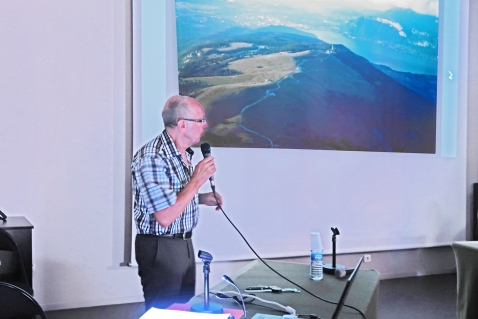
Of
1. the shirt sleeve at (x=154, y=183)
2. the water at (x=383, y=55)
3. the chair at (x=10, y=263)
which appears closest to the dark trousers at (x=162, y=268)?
the shirt sleeve at (x=154, y=183)

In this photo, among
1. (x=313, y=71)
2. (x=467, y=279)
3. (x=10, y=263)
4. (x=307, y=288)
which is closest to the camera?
(x=307, y=288)

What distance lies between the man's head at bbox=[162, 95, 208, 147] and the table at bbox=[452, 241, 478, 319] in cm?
197

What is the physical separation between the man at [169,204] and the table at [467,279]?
184 cm

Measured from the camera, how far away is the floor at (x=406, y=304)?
11.4 feet

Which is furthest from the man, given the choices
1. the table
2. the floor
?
the table

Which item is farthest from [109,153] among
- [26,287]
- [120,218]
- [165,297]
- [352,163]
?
[352,163]

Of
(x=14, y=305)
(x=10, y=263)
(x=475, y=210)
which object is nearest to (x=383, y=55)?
(x=475, y=210)

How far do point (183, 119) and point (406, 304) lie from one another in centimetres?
278

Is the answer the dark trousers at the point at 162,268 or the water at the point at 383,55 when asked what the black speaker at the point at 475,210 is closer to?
the water at the point at 383,55

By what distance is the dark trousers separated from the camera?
200 cm

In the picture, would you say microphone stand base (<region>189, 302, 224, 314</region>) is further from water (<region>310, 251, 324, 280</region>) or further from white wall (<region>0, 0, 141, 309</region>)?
white wall (<region>0, 0, 141, 309</region>)

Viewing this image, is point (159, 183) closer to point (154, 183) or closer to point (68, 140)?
point (154, 183)

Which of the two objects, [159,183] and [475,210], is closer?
[159,183]

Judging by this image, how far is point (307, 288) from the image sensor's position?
6.13ft
